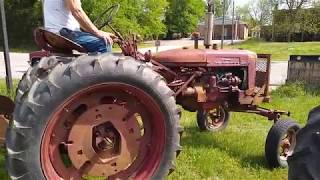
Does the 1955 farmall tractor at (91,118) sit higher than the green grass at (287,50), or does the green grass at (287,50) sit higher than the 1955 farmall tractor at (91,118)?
the 1955 farmall tractor at (91,118)

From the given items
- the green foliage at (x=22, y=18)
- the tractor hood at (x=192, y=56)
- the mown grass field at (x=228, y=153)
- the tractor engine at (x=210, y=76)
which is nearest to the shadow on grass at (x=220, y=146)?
the mown grass field at (x=228, y=153)

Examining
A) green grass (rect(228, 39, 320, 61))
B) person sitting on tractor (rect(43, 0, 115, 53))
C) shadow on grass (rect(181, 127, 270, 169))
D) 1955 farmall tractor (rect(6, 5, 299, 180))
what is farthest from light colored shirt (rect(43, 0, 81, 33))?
green grass (rect(228, 39, 320, 61))

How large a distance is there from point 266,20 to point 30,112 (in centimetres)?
6125

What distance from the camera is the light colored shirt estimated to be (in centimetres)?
403

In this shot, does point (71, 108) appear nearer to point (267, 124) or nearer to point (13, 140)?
point (13, 140)

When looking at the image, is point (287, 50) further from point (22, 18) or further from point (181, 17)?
point (181, 17)

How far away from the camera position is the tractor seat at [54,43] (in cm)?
388

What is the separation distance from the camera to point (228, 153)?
550cm

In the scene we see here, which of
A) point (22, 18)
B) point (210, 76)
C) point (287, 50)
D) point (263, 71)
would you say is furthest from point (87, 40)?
point (22, 18)

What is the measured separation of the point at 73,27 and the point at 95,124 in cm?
98

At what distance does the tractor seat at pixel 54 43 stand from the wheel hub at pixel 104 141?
1.99 ft

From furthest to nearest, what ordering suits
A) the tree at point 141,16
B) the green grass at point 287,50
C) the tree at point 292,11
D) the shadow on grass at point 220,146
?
1. the tree at point 292,11
2. the tree at point 141,16
3. the green grass at point 287,50
4. the shadow on grass at point 220,146

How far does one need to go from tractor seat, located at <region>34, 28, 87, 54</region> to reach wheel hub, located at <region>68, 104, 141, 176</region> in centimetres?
61

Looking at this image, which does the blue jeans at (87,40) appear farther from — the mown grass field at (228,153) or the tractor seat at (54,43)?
the mown grass field at (228,153)
